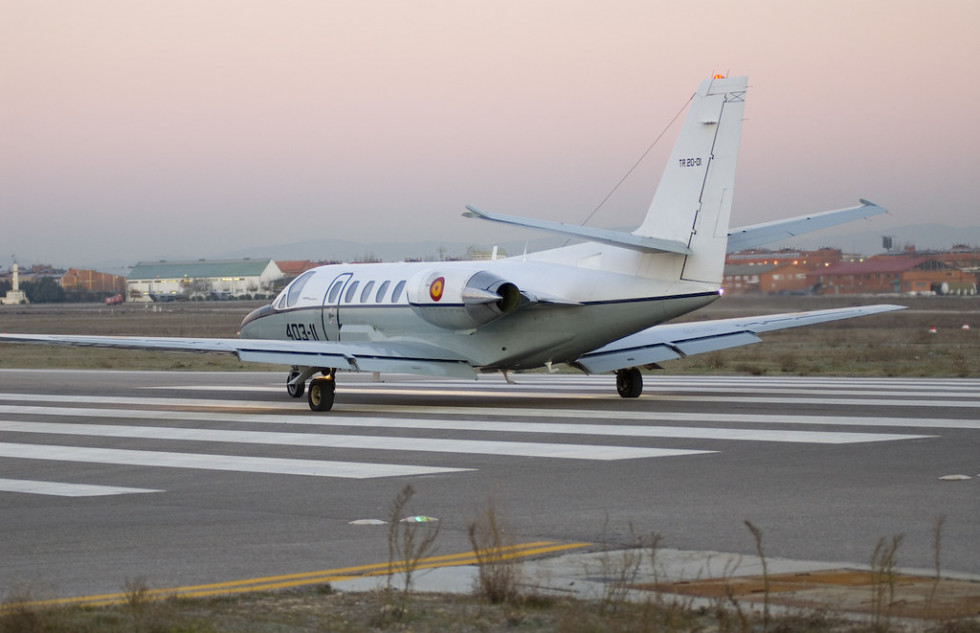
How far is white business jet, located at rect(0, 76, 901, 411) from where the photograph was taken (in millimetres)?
21047

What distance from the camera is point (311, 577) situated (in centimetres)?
837

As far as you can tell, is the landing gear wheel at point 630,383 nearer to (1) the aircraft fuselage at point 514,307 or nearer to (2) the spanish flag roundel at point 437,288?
(1) the aircraft fuselage at point 514,307

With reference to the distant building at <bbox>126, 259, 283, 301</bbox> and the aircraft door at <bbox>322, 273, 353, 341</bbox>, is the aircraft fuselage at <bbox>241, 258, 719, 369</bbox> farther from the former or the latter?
the distant building at <bbox>126, 259, 283, 301</bbox>

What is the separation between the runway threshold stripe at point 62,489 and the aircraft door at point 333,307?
41.4 feet

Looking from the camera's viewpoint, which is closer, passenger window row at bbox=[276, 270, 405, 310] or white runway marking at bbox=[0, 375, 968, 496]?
white runway marking at bbox=[0, 375, 968, 496]

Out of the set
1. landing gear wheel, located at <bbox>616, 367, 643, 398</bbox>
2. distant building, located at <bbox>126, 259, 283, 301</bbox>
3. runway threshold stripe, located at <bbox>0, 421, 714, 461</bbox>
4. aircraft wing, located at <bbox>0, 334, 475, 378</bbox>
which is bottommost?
runway threshold stripe, located at <bbox>0, 421, 714, 461</bbox>

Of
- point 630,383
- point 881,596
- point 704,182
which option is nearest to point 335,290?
point 630,383

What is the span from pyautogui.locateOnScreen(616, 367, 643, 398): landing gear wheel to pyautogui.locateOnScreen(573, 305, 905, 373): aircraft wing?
485mm

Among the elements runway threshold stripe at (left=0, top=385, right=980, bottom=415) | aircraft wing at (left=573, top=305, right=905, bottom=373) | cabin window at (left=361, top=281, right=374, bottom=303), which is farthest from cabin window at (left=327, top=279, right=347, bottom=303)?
aircraft wing at (left=573, top=305, right=905, bottom=373)

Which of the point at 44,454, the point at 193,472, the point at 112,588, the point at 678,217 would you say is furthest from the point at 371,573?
the point at 678,217

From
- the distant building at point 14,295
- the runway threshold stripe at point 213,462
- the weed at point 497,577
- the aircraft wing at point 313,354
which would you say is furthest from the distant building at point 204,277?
the weed at point 497,577

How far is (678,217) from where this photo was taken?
21.3 m

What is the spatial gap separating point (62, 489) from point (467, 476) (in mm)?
4331

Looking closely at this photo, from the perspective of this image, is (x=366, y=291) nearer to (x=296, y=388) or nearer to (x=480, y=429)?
(x=296, y=388)
